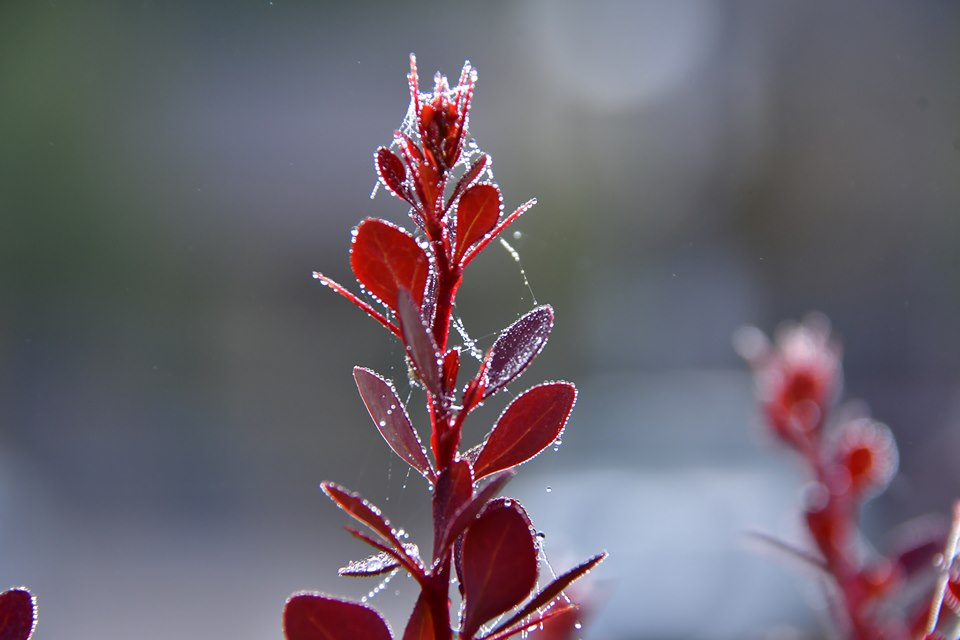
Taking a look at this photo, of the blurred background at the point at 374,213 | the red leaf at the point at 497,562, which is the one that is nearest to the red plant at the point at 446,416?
the red leaf at the point at 497,562

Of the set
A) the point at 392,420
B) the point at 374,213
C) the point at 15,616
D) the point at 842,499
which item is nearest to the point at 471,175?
the point at 392,420

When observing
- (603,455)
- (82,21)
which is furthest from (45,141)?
(603,455)

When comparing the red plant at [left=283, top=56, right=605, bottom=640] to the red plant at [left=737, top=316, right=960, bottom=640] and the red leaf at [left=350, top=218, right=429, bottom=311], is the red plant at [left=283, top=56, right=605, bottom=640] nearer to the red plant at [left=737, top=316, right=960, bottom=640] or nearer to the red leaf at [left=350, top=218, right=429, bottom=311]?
the red leaf at [left=350, top=218, right=429, bottom=311]

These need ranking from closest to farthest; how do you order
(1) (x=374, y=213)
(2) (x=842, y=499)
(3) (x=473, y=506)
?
1. (3) (x=473, y=506)
2. (2) (x=842, y=499)
3. (1) (x=374, y=213)

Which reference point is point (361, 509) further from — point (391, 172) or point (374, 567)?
point (391, 172)

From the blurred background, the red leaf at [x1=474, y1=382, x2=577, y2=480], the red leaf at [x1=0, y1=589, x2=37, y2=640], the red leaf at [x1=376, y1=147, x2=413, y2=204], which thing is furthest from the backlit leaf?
the blurred background

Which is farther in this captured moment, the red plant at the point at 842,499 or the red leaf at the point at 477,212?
the red plant at the point at 842,499

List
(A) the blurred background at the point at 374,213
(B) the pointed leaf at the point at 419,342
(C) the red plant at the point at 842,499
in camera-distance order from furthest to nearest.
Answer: (A) the blurred background at the point at 374,213
(C) the red plant at the point at 842,499
(B) the pointed leaf at the point at 419,342

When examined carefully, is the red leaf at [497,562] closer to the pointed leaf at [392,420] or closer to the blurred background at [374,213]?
the pointed leaf at [392,420]
